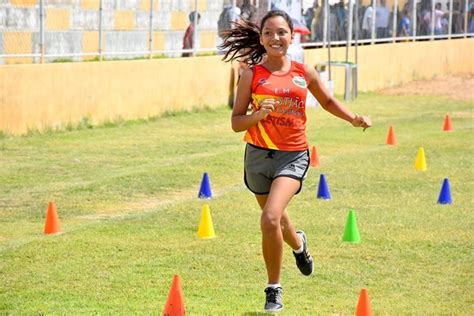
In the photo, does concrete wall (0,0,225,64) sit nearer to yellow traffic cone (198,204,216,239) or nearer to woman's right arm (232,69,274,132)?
yellow traffic cone (198,204,216,239)

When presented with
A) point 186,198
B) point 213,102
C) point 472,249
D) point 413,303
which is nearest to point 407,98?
point 213,102

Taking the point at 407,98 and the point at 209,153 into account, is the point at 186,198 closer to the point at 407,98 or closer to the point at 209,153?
the point at 209,153

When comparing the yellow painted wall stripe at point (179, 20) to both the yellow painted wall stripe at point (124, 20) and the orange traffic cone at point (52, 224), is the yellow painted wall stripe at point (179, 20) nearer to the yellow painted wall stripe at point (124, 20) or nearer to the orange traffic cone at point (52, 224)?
the yellow painted wall stripe at point (124, 20)

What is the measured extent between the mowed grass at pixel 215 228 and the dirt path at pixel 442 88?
1222cm

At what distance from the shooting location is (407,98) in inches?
1224

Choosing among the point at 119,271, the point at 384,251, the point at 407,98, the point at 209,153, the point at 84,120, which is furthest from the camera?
the point at 407,98

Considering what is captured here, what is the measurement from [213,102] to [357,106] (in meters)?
4.13

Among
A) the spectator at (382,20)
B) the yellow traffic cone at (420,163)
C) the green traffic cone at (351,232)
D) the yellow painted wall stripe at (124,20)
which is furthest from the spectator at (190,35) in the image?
the green traffic cone at (351,232)

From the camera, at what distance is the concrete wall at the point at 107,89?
19.4 meters

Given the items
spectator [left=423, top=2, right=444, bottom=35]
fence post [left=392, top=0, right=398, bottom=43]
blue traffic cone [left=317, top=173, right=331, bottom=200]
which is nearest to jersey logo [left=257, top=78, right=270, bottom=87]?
blue traffic cone [left=317, top=173, right=331, bottom=200]

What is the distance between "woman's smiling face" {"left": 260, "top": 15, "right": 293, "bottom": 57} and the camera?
26.8ft

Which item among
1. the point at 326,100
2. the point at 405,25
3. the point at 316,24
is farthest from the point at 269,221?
the point at 405,25

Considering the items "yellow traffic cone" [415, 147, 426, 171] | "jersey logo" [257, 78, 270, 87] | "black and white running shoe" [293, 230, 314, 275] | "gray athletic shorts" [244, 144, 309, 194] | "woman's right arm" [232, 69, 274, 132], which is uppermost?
"jersey logo" [257, 78, 270, 87]

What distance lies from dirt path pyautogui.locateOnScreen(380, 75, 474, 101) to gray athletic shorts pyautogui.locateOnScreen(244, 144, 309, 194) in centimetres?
2364
